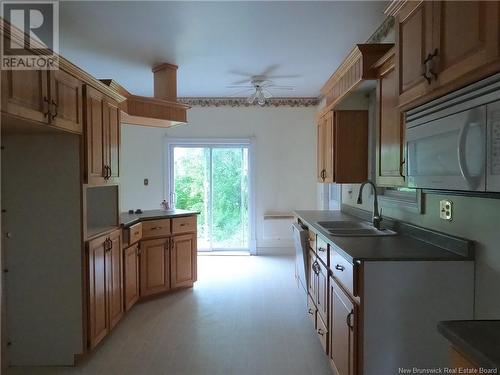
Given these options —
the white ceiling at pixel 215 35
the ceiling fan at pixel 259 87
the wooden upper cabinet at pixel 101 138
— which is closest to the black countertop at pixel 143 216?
the wooden upper cabinet at pixel 101 138

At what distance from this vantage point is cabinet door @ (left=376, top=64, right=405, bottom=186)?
77.3 inches

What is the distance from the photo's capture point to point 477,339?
94 centimetres

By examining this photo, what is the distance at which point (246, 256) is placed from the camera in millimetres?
5656

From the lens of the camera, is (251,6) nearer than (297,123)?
Yes

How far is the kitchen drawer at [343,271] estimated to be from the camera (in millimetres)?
1722

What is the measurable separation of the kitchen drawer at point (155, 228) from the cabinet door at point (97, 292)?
880 mm

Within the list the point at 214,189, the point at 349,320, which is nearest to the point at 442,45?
the point at 349,320

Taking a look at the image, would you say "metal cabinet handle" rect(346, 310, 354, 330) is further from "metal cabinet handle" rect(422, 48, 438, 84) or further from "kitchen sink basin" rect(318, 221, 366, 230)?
"kitchen sink basin" rect(318, 221, 366, 230)

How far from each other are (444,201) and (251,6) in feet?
6.40

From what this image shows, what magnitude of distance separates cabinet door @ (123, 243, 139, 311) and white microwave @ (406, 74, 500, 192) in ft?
8.48

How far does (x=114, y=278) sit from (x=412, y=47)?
271 cm

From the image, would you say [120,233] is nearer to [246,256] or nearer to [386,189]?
[386,189]

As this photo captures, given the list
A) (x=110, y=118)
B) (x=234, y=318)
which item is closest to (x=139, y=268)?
(x=234, y=318)

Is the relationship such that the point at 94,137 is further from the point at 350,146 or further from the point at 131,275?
the point at 350,146
